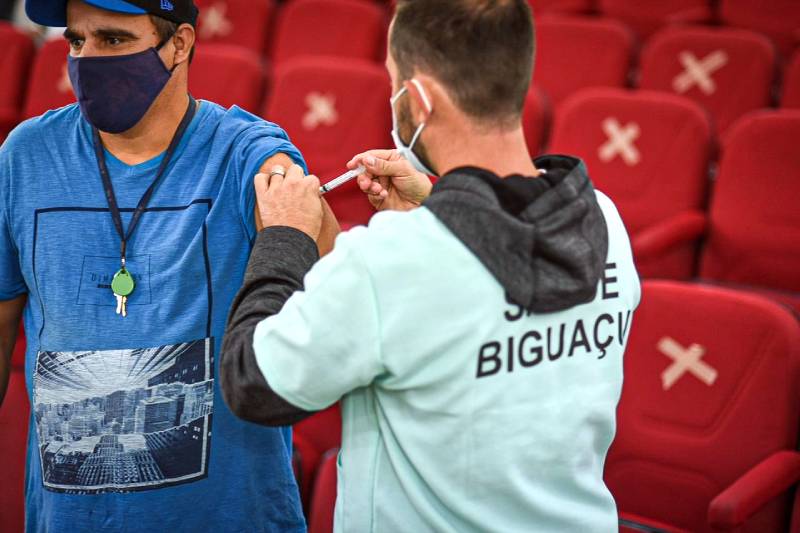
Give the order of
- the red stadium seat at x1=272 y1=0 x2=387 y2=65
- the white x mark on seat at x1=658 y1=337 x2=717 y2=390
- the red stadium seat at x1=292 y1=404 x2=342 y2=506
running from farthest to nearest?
the red stadium seat at x1=272 y1=0 x2=387 y2=65, the red stadium seat at x1=292 y1=404 x2=342 y2=506, the white x mark on seat at x1=658 y1=337 x2=717 y2=390

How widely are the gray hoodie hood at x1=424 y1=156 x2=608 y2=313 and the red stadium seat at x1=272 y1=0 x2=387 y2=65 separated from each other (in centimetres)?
300

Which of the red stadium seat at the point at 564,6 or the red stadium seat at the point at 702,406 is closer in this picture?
the red stadium seat at the point at 702,406

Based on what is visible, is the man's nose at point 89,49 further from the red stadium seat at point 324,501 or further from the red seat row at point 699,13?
the red seat row at point 699,13

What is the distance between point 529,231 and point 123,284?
573 mm

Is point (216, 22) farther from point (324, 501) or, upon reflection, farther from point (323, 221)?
point (323, 221)

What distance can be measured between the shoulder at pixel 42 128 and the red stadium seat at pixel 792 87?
2.65 metres

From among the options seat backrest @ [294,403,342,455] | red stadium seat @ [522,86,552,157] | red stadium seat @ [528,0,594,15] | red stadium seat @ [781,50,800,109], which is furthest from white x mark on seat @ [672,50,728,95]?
seat backrest @ [294,403,342,455]

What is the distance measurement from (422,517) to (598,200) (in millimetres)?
450

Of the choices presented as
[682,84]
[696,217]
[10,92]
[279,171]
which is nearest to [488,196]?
[279,171]

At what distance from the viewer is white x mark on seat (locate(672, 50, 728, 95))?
321 centimetres

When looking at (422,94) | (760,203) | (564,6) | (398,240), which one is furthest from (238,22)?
(398,240)

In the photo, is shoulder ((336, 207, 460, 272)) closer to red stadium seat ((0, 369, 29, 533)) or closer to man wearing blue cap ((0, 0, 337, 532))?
man wearing blue cap ((0, 0, 337, 532))

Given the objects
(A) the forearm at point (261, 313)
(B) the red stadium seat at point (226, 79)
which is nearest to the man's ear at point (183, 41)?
(A) the forearm at point (261, 313)

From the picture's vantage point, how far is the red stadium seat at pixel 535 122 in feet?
9.87
